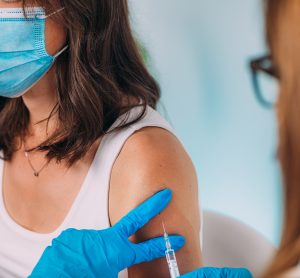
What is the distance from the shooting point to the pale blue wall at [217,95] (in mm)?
2369

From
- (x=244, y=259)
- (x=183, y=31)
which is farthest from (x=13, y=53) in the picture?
(x=183, y=31)

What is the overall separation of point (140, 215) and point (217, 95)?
3.86 feet

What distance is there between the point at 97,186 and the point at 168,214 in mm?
214

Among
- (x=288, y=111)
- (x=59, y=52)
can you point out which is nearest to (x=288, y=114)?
(x=288, y=111)

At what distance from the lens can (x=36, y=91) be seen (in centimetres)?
162

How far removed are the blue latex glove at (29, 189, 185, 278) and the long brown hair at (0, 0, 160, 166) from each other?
0.86ft

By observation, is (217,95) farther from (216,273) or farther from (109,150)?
(216,273)

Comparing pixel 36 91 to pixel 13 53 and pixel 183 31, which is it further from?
pixel 183 31

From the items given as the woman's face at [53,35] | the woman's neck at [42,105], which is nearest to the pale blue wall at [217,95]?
the woman's neck at [42,105]

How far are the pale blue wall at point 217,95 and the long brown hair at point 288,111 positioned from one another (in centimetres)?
157

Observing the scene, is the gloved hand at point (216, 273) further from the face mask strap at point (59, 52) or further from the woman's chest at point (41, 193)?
→ the face mask strap at point (59, 52)

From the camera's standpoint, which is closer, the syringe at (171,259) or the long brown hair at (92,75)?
the syringe at (171,259)

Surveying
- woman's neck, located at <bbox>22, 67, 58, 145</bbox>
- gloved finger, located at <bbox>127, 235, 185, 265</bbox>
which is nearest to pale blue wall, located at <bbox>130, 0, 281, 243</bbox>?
woman's neck, located at <bbox>22, 67, 58, 145</bbox>

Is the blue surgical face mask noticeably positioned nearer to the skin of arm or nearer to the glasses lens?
the skin of arm
